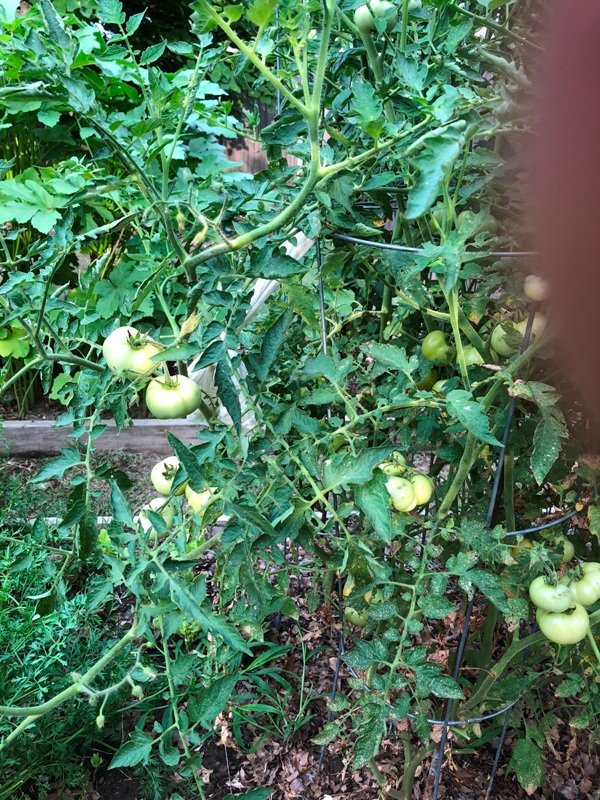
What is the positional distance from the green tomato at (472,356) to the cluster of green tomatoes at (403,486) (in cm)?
18

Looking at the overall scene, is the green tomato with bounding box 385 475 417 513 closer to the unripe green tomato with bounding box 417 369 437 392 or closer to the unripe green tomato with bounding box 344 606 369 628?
the unripe green tomato with bounding box 417 369 437 392

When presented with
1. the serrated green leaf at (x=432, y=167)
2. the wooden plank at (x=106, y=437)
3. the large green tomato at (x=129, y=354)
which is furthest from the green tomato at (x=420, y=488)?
the wooden plank at (x=106, y=437)

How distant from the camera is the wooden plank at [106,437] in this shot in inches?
105

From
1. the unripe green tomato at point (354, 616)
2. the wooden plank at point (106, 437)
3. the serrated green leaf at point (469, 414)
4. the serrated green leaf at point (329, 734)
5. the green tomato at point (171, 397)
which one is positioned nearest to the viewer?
the serrated green leaf at point (469, 414)

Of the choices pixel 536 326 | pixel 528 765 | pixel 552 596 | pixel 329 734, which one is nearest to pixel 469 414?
pixel 536 326

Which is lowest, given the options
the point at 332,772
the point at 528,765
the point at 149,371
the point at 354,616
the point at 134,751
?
the point at 332,772

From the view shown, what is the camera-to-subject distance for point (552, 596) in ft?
2.53

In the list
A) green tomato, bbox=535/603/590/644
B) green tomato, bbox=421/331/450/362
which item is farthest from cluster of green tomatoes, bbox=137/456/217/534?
green tomato, bbox=535/603/590/644

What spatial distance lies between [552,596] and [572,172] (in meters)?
0.68

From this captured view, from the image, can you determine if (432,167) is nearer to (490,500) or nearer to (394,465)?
(394,465)

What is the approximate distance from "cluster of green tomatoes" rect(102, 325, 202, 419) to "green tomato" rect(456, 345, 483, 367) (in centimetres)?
38

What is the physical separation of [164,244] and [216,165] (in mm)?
1882

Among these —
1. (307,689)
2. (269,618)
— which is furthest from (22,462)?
(307,689)

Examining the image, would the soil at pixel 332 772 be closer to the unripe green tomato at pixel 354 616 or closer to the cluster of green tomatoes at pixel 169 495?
the unripe green tomato at pixel 354 616
